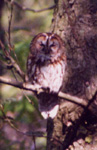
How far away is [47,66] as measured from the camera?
2.96 metres

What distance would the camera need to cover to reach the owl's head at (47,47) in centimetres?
293

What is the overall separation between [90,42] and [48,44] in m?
0.50

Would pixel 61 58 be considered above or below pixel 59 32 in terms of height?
below

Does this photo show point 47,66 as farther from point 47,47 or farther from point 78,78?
point 78,78

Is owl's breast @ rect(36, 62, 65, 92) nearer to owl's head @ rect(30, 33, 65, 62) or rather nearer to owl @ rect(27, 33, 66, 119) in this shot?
owl @ rect(27, 33, 66, 119)

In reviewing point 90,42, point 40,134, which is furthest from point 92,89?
point 40,134

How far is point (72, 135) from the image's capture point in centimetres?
256

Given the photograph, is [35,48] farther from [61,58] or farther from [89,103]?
[89,103]

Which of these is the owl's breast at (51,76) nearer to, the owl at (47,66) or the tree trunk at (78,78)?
the owl at (47,66)

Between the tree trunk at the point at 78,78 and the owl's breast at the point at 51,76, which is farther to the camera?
the owl's breast at the point at 51,76

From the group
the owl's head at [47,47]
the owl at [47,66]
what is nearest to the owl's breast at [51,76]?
the owl at [47,66]

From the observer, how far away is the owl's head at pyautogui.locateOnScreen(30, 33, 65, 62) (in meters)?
2.93

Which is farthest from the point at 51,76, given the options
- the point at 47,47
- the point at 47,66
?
the point at 47,47

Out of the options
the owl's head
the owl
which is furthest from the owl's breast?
the owl's head
